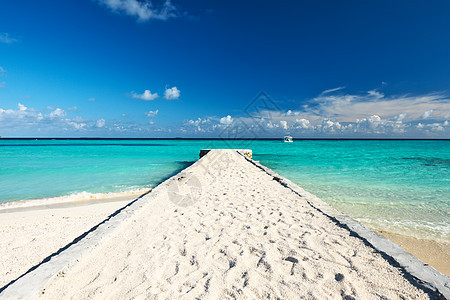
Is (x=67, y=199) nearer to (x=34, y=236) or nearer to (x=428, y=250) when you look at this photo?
(x=34, y=236)

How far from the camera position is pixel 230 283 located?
7.34 ft

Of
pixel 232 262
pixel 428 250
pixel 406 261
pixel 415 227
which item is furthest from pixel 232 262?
pixel 415 227

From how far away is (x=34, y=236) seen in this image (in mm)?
3865

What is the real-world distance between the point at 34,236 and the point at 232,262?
3616 mm

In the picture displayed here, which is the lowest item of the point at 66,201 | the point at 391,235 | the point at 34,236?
the point at 66,201

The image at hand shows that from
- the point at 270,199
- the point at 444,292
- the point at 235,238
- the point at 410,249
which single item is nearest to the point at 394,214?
the point at 410,249

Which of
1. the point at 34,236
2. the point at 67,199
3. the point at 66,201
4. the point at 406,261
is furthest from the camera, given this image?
the point at 67,199

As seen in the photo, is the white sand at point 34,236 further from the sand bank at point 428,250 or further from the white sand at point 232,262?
the sand bank at point 428,250

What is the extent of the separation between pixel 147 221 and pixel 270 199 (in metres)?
2.78

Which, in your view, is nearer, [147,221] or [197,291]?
[197,291]

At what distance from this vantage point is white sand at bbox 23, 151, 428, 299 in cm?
212

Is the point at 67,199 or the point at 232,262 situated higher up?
the point at 232,262

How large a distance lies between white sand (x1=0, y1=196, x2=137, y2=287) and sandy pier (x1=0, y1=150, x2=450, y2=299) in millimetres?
601

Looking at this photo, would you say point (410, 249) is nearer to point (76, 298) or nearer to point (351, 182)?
point (76, 298)
